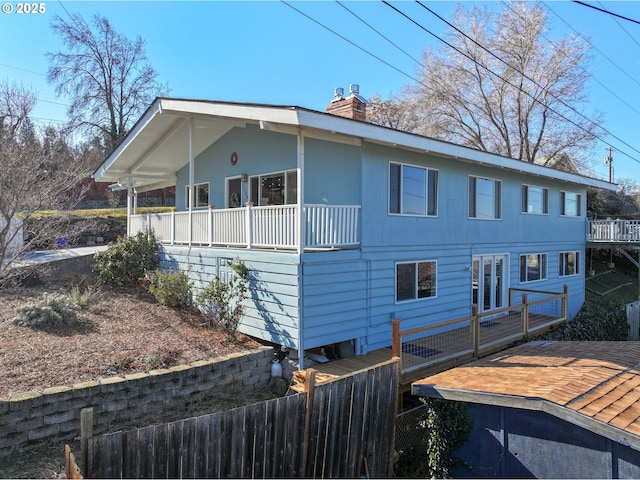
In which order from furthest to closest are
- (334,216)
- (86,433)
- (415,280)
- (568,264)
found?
(568,264) → (415,280) → (334,216) → (86,433)

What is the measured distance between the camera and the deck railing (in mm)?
7883

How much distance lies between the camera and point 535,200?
48.8 ft

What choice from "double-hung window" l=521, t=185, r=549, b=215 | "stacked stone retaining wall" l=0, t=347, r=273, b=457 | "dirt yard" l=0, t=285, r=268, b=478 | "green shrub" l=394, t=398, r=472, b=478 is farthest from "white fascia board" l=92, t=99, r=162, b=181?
"double-hung window" l=521, t=185, r=549, b=215

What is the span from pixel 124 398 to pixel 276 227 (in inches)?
149

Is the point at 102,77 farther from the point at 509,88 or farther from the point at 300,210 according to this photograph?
the point at 300,210

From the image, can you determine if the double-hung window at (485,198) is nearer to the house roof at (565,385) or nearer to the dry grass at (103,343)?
the house roof at (565,385)

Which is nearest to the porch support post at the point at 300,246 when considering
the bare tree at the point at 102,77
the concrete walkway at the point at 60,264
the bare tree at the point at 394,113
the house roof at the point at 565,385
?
the house roof at the point at 565,385

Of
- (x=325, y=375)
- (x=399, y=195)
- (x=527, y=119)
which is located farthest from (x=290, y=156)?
(x=527, y=119)

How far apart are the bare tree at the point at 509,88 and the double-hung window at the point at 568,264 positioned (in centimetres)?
1195

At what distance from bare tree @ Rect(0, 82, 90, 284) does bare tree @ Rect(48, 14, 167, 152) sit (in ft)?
42.6

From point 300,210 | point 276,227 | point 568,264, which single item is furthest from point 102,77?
point 568,264

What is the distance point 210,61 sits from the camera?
48.6 feet

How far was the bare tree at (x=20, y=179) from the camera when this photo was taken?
10.6 m

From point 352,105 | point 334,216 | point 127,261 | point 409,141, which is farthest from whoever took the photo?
point 127,261
